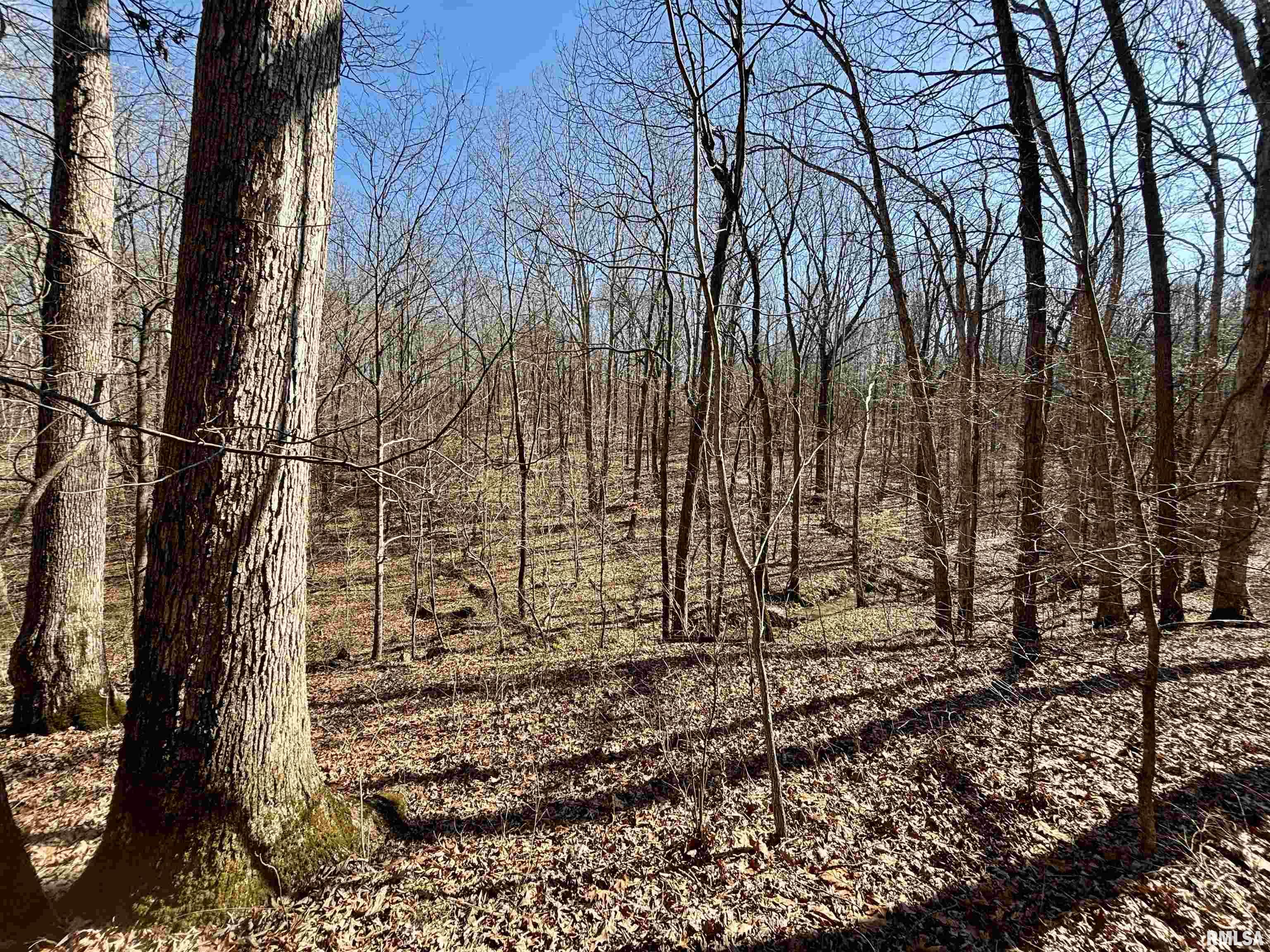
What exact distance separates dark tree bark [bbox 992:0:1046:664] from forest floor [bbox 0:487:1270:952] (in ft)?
1.57

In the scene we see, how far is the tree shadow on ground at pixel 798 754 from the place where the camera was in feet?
11.0

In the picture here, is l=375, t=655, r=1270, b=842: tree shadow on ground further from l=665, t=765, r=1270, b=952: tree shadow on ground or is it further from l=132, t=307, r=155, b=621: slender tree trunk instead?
l=132, t=307, r=155, b=621: slender tree trunk

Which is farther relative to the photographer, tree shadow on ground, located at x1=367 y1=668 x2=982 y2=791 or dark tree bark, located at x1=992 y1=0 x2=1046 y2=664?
dark tree bark, located at x1=992 y1=0 x2=1046 y2=664

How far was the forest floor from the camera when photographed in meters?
2.54

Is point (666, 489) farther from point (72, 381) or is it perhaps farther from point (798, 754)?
point (72, 381)

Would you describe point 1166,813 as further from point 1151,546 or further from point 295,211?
point 295,211

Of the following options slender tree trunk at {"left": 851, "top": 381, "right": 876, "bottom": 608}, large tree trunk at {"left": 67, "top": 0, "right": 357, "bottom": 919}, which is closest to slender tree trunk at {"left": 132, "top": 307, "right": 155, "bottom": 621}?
large tree trunk at {"left": 67, "top": 0, "right": 357, "bottom": 919}

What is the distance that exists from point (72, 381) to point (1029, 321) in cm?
905

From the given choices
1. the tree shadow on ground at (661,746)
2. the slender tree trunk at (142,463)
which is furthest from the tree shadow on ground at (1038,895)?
the slender tree trunk at (142,463)

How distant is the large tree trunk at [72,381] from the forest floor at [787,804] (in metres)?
0.46

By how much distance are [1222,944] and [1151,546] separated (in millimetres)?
1850

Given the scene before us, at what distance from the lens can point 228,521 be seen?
2424 mm

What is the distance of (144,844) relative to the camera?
7.71 feet

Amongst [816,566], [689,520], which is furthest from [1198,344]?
[689,520]
